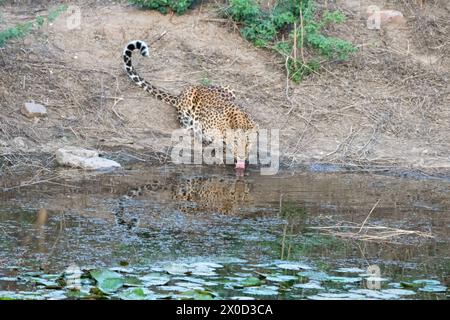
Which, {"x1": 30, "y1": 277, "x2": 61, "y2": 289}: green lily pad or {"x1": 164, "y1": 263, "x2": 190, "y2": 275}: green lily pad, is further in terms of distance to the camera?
{"x1": 164, "y1": 263, "x2": 190, "y2": 275}: green lily pad

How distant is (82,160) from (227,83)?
2.59 metres

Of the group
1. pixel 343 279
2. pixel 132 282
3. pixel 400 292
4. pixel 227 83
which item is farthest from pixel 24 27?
pixel 400 292

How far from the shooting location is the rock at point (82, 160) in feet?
33.5

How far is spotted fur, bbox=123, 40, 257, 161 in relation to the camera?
1089cm

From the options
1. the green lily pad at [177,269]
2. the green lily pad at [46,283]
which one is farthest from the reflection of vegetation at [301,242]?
the green lily pad at [46,283]

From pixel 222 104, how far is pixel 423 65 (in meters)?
2.96

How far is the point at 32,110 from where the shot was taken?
11.1m

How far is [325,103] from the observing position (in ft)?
39.1

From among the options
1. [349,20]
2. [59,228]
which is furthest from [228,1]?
[59,228]

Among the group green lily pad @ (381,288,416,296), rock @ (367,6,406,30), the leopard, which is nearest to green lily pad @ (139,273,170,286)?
green lily pad @ (381,288,416,296)

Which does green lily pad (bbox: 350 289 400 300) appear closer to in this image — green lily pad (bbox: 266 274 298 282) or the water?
the water

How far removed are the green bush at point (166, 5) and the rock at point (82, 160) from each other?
117 inches

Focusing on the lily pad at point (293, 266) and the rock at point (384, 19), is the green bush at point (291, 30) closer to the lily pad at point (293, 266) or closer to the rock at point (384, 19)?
the rock at point (384, 19)
